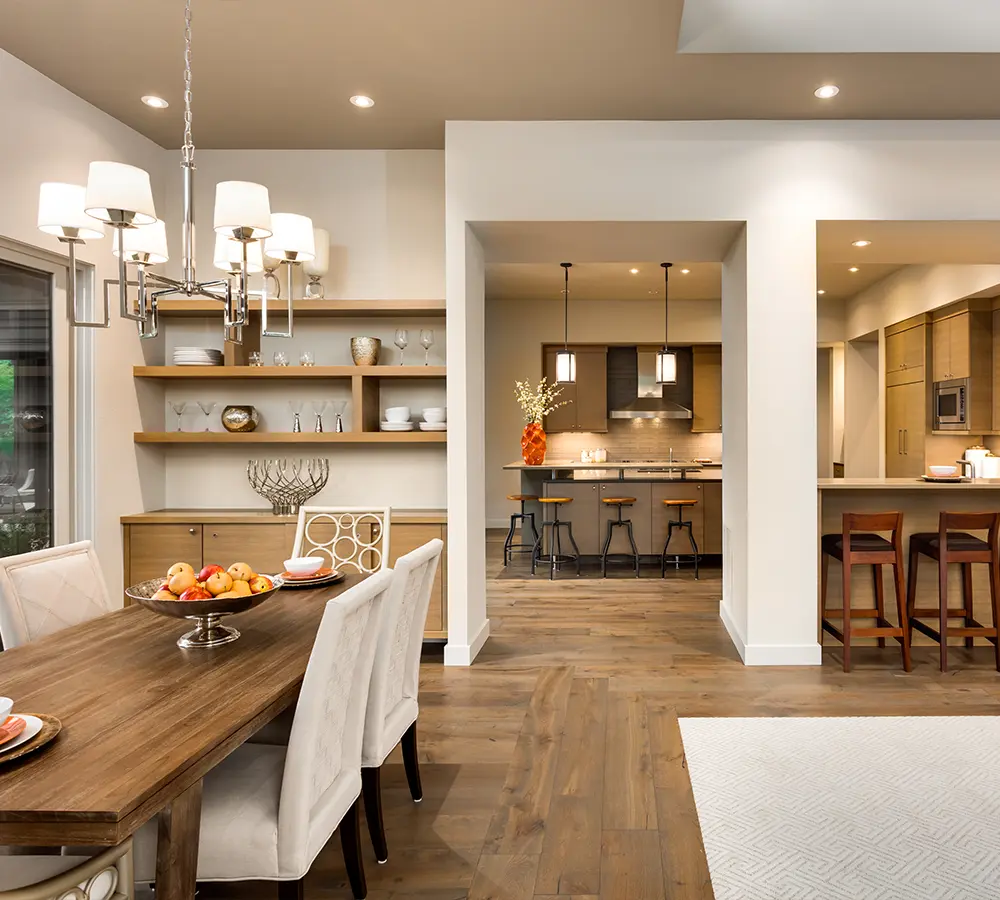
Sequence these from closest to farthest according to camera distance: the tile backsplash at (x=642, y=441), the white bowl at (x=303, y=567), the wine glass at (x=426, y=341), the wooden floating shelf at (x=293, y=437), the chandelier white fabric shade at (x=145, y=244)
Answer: the chandelier white fabric shade at (x=145, y=244)
the white bowl at (x=303, y=567)
the wooden floating shelf at (x=293, y=437)
the wine glass at (x=426, y=341)
the tile backsplash at (x=642, y=441)

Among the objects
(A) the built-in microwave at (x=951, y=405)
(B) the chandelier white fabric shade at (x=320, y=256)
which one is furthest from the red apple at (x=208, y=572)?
(A) the built-in microwave at (x=951, y=405)

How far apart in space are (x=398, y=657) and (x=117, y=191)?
61.2 inches

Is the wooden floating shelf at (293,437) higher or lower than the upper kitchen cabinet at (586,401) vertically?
lower

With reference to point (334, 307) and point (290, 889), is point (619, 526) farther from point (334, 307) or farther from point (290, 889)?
point (290, 889)

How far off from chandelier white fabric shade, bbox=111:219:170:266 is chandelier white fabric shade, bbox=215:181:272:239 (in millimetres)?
438

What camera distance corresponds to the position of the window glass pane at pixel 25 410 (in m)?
3.63

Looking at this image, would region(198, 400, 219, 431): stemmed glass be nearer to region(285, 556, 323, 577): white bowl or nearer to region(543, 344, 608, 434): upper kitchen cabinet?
region(285, 556, 323, 577): white bowl

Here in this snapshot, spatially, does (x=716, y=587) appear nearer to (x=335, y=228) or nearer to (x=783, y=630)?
(x=783, y=630)

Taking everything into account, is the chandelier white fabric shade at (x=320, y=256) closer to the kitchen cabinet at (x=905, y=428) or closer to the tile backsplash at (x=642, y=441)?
the kitchen cabinet at (x=905, y=428)

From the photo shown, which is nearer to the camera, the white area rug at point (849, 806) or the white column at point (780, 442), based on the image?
the white area rug at point (849, 806)

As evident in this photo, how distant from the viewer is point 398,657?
2.39 meters

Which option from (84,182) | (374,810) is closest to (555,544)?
(84,182)

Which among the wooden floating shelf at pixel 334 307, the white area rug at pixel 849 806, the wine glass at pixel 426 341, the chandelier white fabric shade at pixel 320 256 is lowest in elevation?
the white area rug at pixel 849 806

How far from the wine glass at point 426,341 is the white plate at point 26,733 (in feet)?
11.1
